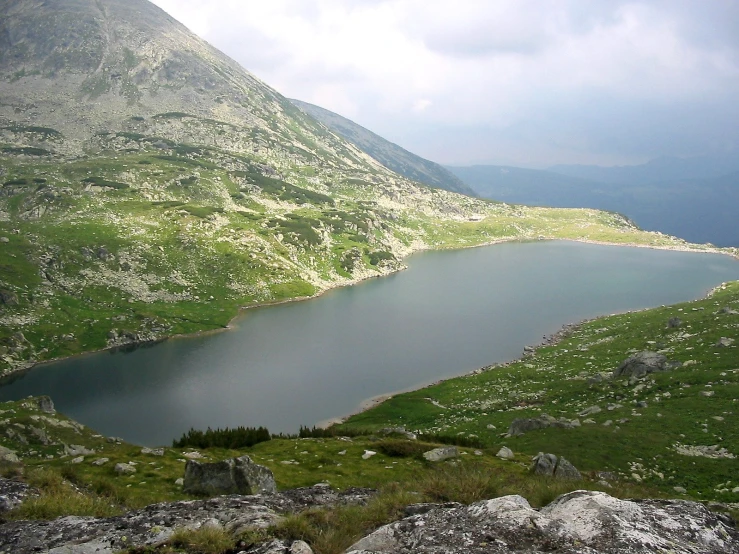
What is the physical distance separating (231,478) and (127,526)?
7749mm

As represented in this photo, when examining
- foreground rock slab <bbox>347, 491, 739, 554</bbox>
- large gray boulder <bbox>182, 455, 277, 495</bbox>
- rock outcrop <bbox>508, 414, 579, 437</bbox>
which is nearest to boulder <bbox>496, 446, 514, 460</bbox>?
rock outcrop <bbox>508, 414, 579, 437</bbox>

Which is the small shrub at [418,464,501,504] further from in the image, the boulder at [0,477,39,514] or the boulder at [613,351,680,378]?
the boulder at [613,351,680,378]

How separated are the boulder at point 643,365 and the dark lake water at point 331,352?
26.3 metres

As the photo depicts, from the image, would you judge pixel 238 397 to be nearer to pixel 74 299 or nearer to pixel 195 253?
pixel 74 299

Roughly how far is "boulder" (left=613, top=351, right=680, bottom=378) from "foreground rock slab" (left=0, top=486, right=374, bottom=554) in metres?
45.5

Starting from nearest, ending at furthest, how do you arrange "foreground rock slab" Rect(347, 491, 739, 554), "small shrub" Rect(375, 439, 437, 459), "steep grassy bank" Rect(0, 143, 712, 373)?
"foreground rock slab" Rect(347, 491, 739, 554) → "small shrub" Rect(375, 439, 437, 459) → "steep grassy bank" Rect(0, 143, 712, 373)

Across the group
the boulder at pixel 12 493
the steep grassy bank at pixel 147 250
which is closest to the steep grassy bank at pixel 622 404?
the boulder at pixel 12 493

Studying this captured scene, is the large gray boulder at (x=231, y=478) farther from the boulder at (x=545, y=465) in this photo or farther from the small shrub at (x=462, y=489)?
the boulder at (x=545, y=465)

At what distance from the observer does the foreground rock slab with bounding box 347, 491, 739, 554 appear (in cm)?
702

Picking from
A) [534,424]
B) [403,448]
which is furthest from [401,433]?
[534,424]

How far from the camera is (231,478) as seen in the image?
1642 centimetres

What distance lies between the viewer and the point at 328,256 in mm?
141375

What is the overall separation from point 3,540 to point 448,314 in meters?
94.7

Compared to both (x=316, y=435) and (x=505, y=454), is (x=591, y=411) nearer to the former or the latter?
(x=505, y=454)
